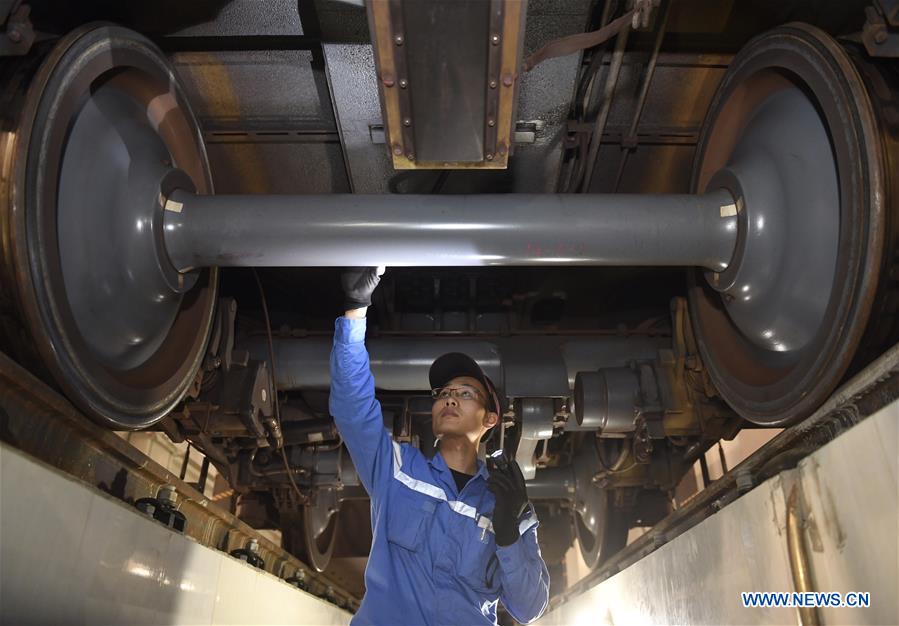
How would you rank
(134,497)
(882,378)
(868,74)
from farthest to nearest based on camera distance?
1. (134,497)
2. (868,74)
3. (882,378)

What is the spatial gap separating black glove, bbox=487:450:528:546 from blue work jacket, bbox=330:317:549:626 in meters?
0.03

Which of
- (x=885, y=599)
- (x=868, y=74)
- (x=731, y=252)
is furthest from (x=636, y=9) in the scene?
(x=885, y=599)

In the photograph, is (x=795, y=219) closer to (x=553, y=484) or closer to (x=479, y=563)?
(x=479, y=563)

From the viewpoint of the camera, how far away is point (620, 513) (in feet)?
9.98

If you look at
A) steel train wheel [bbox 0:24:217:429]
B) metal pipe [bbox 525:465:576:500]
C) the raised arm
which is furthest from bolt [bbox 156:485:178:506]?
metal pipe [bbox 525:465:576:500]

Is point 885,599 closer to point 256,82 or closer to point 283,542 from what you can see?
point 256,82

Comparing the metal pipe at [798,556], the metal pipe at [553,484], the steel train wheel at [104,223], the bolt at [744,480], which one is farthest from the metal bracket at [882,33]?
the metal pipe at [553,484]

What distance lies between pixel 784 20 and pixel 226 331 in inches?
72.7

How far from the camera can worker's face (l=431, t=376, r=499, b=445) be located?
182cm

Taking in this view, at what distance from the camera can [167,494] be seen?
6.11ft

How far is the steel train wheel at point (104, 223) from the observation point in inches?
49.6

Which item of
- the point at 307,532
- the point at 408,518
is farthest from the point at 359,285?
the point at 307,532

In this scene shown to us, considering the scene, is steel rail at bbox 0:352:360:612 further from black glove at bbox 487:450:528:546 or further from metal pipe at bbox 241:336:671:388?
black glove at bbox 487:450:528:546

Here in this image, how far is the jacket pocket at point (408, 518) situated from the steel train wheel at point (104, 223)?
655 mm
